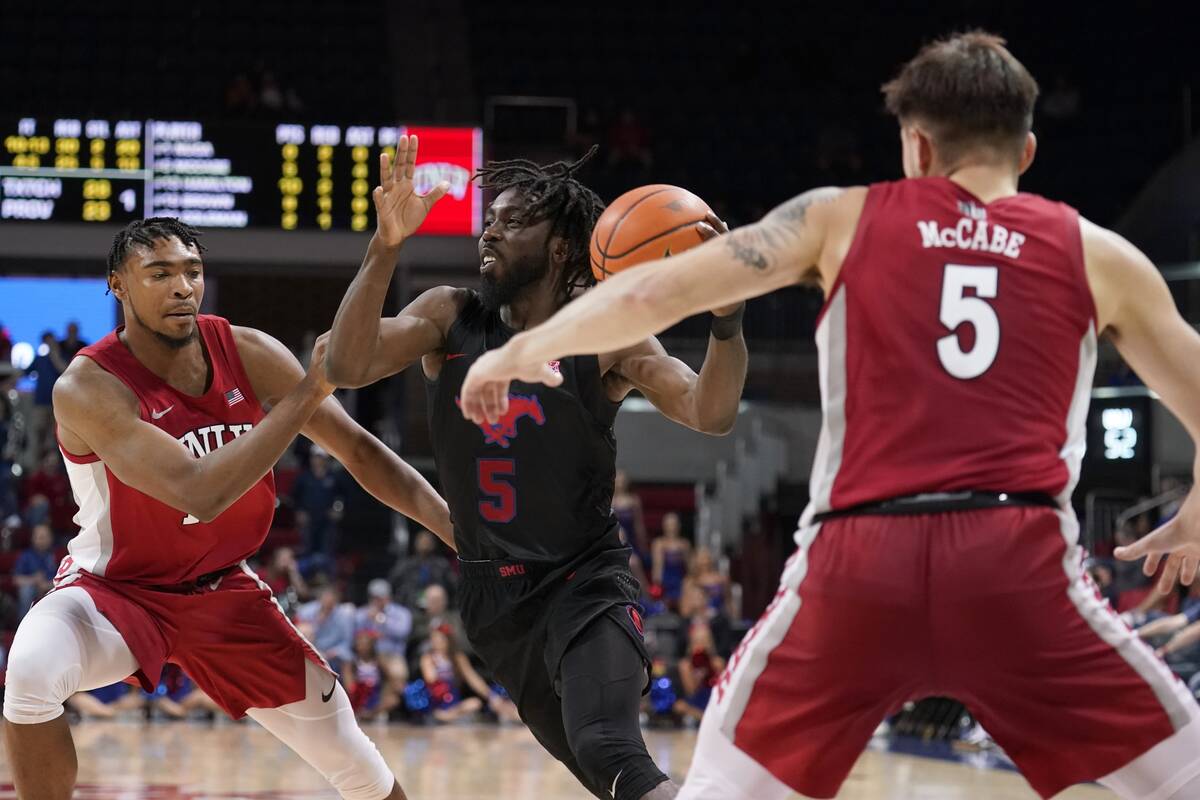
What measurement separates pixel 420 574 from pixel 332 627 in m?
1.18

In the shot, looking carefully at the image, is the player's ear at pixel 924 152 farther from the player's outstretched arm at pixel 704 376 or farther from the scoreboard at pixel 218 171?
the scoreboard at pixel 218 171

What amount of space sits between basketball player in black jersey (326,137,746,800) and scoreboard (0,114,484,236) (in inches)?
441

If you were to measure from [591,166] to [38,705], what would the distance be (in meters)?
15.9

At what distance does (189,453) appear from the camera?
4543mm

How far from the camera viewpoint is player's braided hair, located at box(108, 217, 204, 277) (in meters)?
4.86

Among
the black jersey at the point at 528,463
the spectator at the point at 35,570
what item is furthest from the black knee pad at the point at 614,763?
the spectator at the point at 35,570

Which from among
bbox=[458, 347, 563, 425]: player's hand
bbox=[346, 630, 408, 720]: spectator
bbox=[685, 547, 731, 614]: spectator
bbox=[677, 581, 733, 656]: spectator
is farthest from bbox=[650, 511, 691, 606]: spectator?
bbox=[458, 347, 563, 425]: player's hand

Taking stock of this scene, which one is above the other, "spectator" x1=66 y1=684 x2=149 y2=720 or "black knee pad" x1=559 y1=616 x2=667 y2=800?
"black knee pad" x1=559 y1=616 x2=667 y2=800

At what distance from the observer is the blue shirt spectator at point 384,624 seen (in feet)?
47.2

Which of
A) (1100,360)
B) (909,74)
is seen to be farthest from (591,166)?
(909,74)

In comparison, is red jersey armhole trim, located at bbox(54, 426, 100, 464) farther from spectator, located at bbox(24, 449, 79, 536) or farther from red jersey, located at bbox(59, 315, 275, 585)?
spectator, located at bbox(24, 449, 79, 536)

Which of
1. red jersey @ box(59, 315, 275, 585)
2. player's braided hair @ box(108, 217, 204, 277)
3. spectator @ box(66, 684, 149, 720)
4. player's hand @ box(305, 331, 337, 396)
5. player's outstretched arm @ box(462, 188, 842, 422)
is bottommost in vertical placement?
spectator @ box(66, 684, 149, 720)

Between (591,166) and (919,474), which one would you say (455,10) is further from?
(919,474)

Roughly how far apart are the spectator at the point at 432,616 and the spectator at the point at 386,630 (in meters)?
0.16
